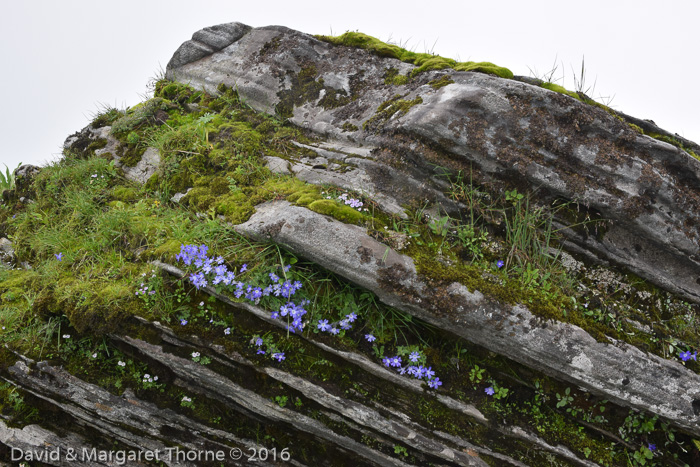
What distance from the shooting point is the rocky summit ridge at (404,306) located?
4.65m

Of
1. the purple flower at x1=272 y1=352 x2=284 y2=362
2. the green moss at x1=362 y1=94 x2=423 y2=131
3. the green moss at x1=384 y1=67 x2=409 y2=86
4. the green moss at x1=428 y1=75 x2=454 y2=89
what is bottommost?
the purple flower at x1=272 y1=352 x2=284 y2=362

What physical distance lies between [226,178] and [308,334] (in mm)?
3130

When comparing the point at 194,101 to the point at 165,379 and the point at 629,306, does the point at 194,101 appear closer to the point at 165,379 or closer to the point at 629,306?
the point at 165,379

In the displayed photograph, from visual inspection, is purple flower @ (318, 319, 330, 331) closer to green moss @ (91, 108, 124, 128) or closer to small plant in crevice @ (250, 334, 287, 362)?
small plant in crevice @ (250, 334, 287, 362)

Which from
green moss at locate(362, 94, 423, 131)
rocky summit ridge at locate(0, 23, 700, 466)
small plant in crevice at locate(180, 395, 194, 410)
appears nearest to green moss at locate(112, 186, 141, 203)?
rocky summit ridge at locate(0, 23, 700, 466)

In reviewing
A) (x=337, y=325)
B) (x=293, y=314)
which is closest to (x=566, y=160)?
(x=337, y=325)

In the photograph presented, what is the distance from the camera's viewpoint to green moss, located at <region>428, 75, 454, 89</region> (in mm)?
6201

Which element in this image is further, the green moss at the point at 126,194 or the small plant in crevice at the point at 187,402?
the green moss at the point at 126,194

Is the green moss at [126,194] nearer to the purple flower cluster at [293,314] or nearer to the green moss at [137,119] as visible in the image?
the green moss at [137,119]

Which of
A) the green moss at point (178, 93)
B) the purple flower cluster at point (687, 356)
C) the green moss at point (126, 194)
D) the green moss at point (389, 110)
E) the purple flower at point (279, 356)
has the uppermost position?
the green moss at point (389, 110)

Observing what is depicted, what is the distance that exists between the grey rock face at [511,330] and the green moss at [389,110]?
93.5 inches

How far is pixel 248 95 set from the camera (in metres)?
8.12

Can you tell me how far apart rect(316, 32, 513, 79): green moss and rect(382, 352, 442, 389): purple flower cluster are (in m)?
4.72

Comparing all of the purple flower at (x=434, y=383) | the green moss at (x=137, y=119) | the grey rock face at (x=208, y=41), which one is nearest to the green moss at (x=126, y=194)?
the green moss at (x=137, y=119)
